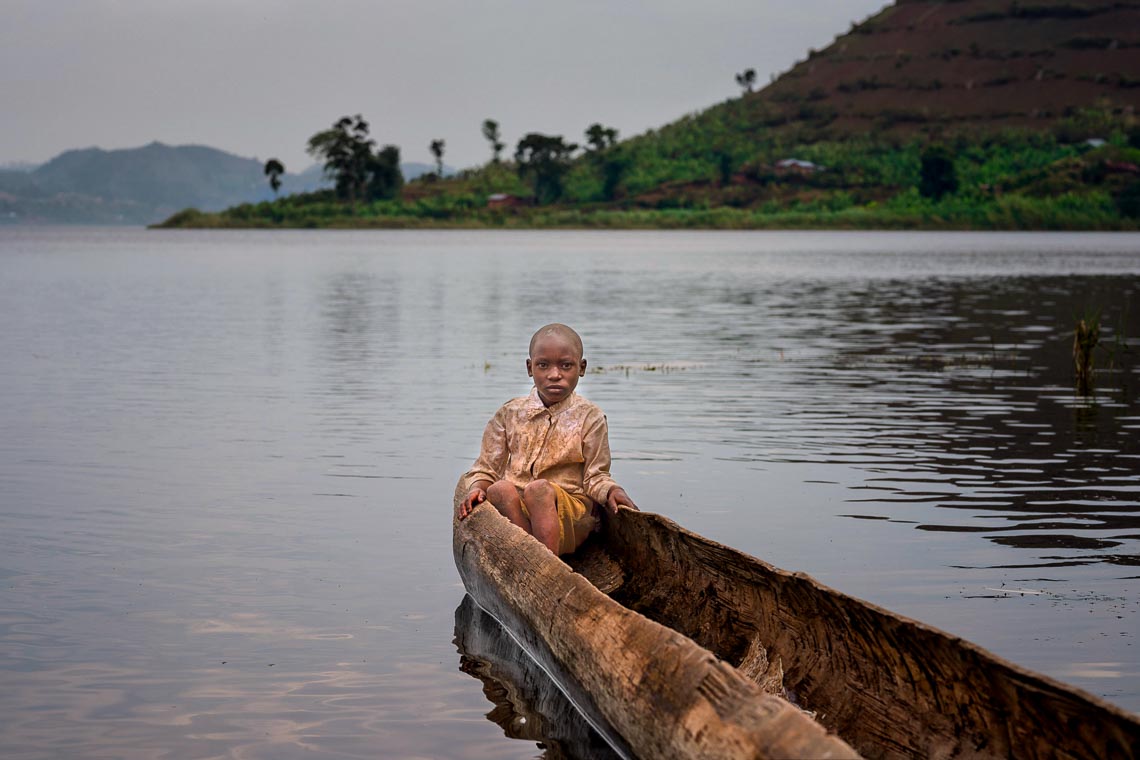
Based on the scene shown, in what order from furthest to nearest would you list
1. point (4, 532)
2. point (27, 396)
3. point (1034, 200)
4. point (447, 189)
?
point (447, 189), point (1034, 200), point (27, 396), point (4, 532)

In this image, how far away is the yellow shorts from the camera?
714 centimetres

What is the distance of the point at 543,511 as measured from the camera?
272 inches

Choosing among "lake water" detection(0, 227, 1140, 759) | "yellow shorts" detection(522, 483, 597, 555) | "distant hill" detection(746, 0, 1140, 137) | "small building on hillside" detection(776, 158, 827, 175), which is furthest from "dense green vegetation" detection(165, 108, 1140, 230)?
"yellow shorts" detection(522, 483, 597, 555)

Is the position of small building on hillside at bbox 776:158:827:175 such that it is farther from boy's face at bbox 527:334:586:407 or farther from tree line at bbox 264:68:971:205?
boy's face at bbox 527:334:586:407

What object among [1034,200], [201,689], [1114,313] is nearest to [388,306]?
[1114,313]

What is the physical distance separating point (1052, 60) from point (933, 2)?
41869 mm

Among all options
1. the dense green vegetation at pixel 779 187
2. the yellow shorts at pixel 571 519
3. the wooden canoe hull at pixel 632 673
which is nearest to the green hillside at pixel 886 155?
the dense green vegetation at pixel 779 187

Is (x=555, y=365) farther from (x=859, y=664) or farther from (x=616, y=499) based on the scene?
(x=859, y=664)

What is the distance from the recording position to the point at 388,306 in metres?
30.8

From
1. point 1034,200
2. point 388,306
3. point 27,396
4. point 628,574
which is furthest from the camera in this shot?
point 1034,200

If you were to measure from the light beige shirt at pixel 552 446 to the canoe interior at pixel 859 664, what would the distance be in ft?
1.15

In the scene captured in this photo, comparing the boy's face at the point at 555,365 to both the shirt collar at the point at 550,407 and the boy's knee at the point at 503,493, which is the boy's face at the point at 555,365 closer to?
the shirt collar at the point at 550,407

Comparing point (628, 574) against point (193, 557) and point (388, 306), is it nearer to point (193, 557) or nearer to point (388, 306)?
point (193, 557)

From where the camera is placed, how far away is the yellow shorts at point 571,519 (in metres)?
7.14
